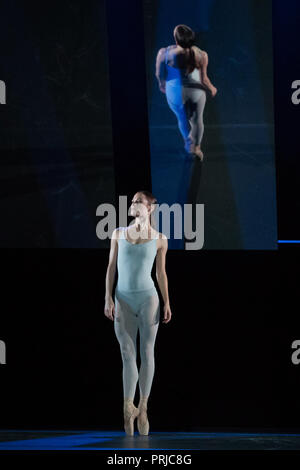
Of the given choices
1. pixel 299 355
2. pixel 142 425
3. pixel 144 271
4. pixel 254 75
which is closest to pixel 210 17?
pixel 254 75

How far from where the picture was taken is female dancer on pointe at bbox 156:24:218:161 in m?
5.79

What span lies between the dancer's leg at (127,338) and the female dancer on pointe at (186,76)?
1243mm

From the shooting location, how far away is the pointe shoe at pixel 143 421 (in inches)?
208

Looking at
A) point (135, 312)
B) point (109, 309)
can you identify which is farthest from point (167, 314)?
point (109, 309)

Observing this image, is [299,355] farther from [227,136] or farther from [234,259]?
[227,136]

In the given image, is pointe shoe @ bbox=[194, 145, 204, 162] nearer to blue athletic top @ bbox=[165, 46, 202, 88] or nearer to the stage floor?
blue athletic top @ bbox=[165, 46, 202, 88]

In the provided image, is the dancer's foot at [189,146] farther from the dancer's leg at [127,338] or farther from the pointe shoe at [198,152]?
the dancer's leg at [127,338]

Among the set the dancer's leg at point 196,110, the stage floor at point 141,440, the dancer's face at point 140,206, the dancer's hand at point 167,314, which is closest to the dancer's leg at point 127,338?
the dancer's hand at point 167,314

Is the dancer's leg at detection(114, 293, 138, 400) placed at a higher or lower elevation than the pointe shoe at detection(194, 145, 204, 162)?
lower

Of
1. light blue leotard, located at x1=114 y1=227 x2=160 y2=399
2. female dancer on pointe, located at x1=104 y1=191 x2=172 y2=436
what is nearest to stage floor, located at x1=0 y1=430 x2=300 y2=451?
female dancer on pointe, located at x1=104 y1=191 x2=172 y2=436

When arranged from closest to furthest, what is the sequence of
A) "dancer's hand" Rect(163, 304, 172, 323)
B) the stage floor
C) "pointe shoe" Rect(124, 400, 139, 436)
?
the stage floor < "pointe shoe" Rect(124, 400, 139, 436) < "dancer's hand" Rect(163, 304, 172, 323)

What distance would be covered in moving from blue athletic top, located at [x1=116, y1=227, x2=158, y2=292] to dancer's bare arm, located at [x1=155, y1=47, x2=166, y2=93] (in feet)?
3.83

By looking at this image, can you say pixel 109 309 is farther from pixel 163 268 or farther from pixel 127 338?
pixel 163 268

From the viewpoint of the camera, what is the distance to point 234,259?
19.3 feet
